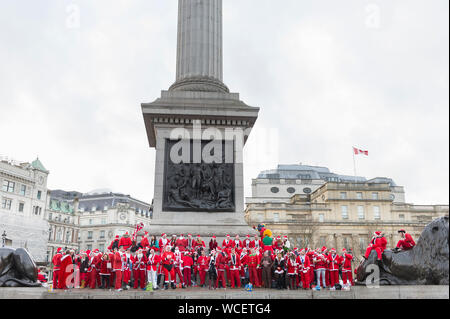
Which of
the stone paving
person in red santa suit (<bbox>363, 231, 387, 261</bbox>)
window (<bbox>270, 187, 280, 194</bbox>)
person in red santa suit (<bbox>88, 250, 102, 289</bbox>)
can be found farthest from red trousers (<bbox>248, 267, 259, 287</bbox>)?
window (<bbox>270, 187, 280, 194</bbox>)

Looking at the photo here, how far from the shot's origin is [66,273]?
43.3ft

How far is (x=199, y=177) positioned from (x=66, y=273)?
653 cm

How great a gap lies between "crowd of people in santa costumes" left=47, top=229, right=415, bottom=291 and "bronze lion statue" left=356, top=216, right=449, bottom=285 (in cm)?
169

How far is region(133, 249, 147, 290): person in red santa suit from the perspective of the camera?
13.1 m

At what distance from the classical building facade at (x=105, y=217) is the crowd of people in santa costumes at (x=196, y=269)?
8050 centimetres

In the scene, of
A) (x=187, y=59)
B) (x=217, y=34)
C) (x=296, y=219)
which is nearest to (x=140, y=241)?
(x=187, y=59)

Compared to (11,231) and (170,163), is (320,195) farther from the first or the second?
(170,163)

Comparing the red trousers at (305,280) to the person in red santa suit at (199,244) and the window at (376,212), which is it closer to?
the person in red santa suit at (199,244)

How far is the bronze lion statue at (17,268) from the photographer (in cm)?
1060

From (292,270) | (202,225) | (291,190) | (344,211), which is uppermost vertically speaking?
(291,190)

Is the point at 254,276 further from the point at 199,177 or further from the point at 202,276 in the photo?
the point at 199,177

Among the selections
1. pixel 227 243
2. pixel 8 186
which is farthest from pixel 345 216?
pixel 8 186
